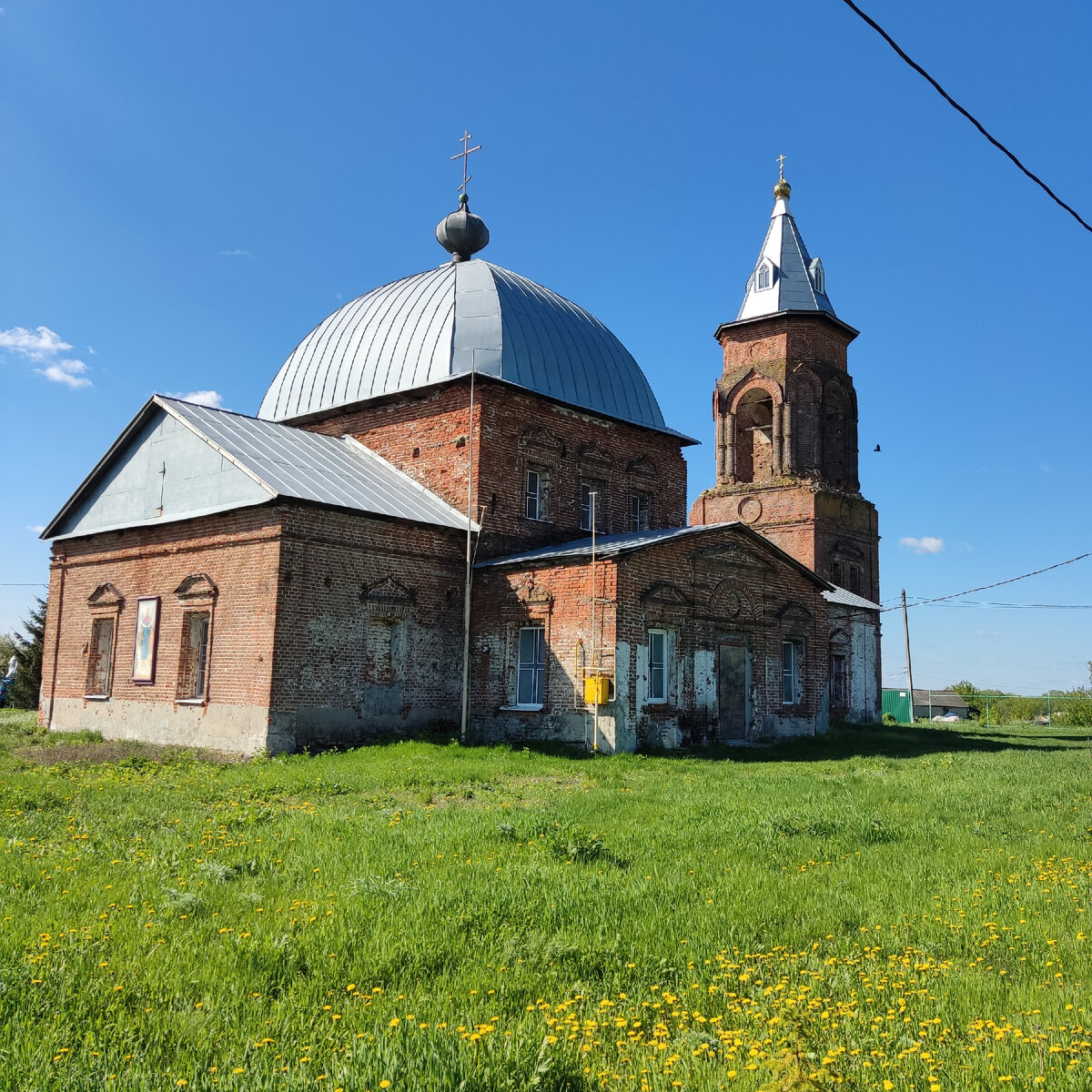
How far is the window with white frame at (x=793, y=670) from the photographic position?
2055 centimetres

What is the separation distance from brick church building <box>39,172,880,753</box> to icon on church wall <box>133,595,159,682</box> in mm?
55

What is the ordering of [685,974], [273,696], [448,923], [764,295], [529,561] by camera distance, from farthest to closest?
1. [764,295]
2. [529,561]
3. [273,696]
4. [448,923]
5. [685,974]

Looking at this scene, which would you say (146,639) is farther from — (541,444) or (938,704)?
(938,704)

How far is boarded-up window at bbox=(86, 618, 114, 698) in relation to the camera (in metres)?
19.7

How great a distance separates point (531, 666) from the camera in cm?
1773

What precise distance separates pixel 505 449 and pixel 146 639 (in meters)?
7.91

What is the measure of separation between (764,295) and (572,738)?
1979 cm

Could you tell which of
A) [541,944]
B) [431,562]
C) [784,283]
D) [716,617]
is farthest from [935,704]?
[541,944]

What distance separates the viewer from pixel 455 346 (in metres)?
20.3

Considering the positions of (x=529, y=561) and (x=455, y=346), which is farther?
(x=455, y=346)

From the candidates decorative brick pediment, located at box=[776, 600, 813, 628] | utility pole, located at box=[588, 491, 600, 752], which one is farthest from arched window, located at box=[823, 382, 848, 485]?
utility pole, located at box=[588, 491, 600, 752]

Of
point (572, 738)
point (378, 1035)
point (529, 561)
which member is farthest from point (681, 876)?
point (529, 561)

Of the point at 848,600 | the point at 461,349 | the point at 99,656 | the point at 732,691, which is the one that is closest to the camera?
the point at 732,691

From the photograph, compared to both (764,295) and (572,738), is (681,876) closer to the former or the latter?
(572,738)
